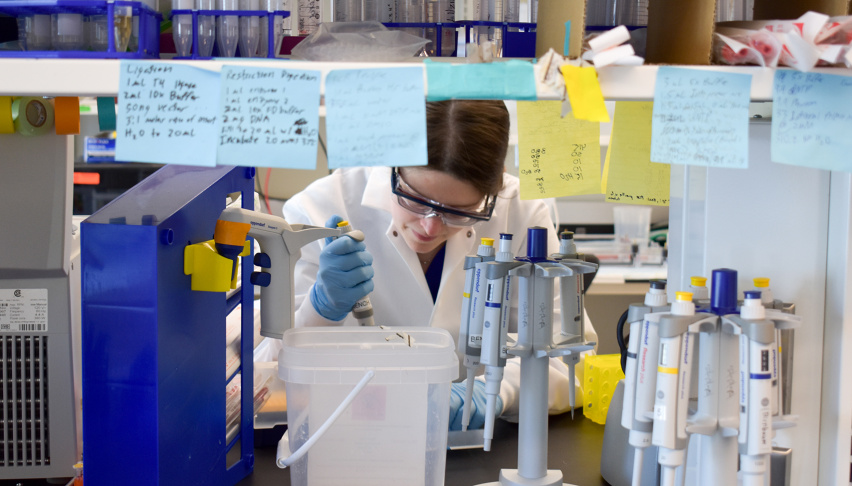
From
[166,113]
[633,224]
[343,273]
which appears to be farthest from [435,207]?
[633,224]

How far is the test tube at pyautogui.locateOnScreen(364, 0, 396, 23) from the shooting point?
3.37ft

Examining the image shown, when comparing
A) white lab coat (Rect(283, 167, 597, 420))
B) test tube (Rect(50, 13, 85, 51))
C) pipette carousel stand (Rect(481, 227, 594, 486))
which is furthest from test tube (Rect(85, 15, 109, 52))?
white lab coat (Rect(283, 167, 597, 420))

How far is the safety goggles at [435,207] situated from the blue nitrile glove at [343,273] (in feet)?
0.45

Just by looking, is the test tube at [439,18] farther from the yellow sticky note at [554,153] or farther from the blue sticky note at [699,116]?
the blue sticky note at [699,116]

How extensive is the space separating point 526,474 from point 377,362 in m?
0.27

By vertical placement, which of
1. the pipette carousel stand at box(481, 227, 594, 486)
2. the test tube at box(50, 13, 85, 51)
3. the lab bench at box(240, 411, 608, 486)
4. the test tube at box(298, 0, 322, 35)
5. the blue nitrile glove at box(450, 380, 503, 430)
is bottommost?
the lab bench at box(240, 411, 608, 486)

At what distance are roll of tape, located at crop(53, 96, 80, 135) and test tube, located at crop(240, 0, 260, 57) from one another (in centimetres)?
26

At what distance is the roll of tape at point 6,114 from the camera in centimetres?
100

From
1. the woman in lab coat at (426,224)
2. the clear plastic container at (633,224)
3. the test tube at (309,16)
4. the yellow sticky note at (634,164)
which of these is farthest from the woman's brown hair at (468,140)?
the clear plastic container at (633,224)

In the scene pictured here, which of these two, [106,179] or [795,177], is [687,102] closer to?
[795,177]

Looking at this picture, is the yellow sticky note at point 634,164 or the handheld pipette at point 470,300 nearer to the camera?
the handheld pipette at point 470,300

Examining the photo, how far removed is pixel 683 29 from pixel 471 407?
2.47 feet

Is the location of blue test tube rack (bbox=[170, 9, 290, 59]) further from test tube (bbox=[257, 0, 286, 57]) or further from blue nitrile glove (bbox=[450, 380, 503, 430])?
blue nitrile glove (bbox=[450, 380, 503, 430])

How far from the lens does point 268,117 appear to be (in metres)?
0.79
